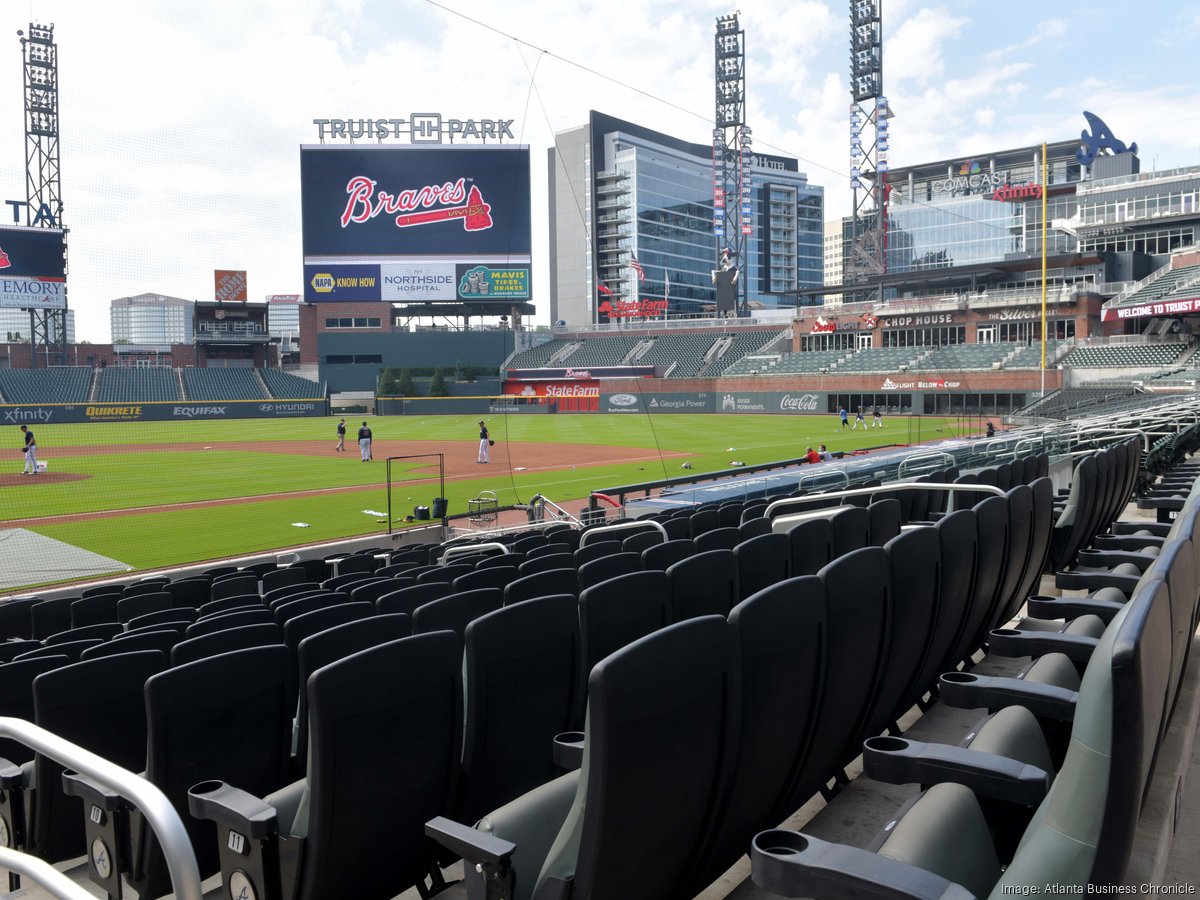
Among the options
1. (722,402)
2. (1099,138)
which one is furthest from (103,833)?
(1099,138)

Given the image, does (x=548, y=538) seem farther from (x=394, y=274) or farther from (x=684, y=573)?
(x=394, y=274)

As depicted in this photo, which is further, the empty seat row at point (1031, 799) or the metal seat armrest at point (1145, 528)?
the metal seat armrest at point (1145, 528)

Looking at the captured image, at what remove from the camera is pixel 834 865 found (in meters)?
1.81

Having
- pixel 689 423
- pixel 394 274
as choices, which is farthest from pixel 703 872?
pixel 394 274

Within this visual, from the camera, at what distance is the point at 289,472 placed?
3119 cm

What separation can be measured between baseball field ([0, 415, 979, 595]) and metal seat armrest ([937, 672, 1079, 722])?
16.8 m

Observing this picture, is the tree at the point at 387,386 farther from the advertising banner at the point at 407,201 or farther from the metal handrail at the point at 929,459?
the metal handrail at the point at 929,459

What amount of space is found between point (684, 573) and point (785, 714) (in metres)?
1.44

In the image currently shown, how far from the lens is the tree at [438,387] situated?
7756 cm

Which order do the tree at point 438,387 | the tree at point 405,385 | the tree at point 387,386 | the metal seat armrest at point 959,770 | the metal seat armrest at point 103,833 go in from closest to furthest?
the metal seat armrest at point 959,770
the metal seat armrest at point 103,833
the tree at point 387,386
the tree at point 405,385
the tree at point 438,387

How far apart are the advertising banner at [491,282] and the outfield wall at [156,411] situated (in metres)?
18.3

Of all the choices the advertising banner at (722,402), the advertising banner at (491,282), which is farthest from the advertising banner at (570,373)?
the advertising banner at (491,282)

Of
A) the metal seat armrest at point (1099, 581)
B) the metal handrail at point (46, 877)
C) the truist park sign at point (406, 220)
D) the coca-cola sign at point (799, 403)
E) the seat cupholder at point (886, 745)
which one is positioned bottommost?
the metal handrail at point (46, 877)

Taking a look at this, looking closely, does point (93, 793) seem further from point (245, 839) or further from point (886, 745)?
point (886, 745)
